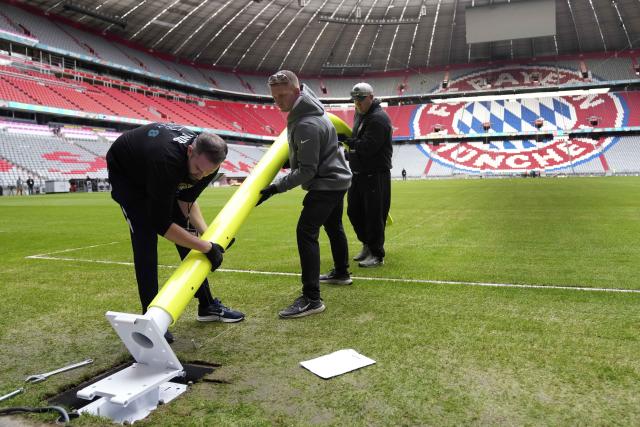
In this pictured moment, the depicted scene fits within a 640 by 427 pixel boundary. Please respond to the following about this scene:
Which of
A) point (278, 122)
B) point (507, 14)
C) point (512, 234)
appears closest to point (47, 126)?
point (278, 122)

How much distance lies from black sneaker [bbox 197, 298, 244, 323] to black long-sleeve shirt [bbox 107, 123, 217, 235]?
0.80 meters

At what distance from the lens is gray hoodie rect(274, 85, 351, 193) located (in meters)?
3.43

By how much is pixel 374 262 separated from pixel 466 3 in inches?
1744

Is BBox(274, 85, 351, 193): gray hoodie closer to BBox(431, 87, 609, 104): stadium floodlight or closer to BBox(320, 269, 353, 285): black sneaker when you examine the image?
BBox(320, 269, 353, 285): black sneaker

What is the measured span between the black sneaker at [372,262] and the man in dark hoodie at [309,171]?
1535 millimetres

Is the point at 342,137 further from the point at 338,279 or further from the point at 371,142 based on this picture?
the point at 338,279

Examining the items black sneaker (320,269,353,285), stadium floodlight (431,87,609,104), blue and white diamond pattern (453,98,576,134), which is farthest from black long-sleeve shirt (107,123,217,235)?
stadium floodlight (431,87,609,104)

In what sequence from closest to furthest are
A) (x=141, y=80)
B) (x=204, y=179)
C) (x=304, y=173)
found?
1. (x=204, y=179)
2. (x=304, y=173)
3. (x=141, y=80)

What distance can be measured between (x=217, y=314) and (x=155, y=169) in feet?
4.16

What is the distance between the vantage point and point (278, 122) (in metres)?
61.3

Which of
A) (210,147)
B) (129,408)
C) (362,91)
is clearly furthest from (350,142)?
(129,408)

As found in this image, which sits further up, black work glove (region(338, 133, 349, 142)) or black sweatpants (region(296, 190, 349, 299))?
black work glove (region(338, 133, 349, 142))

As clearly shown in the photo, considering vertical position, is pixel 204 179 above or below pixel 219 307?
above

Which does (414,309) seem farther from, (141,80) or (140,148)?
(141,80)
